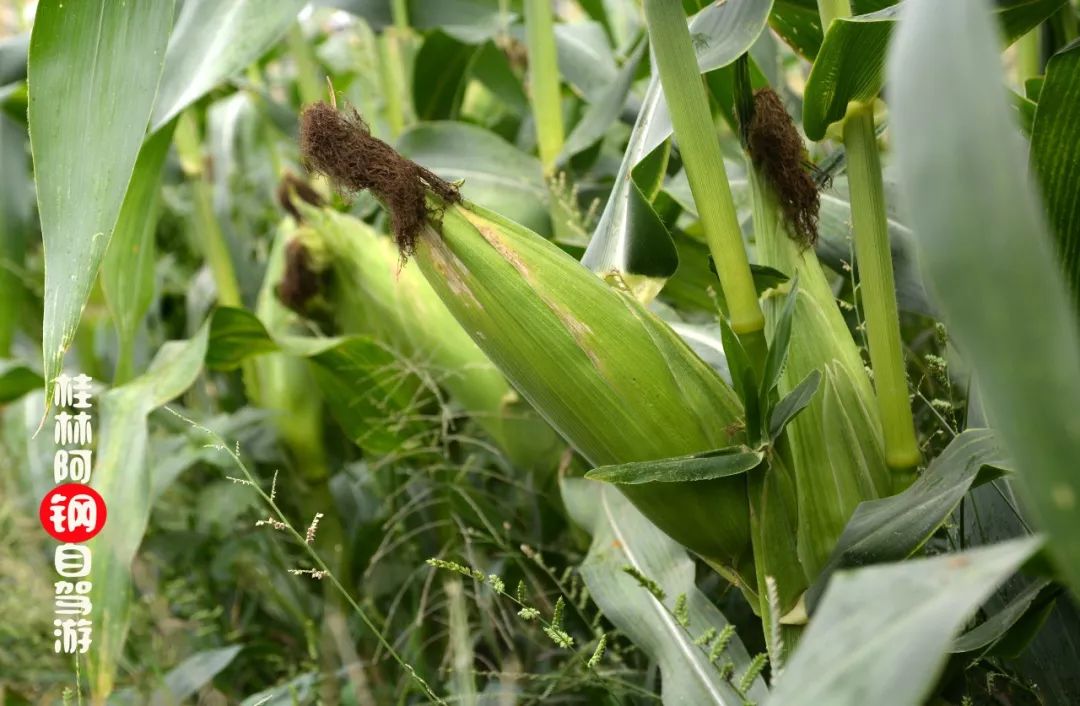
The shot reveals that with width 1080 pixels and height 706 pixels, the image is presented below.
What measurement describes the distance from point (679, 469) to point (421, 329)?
0.50 meters

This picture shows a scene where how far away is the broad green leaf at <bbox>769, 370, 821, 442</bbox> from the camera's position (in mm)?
442

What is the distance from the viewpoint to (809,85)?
0.46m

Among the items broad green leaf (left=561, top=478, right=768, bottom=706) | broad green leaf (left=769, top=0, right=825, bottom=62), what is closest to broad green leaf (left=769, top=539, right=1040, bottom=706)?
broad green leaf (left=561, top=478, right=768, bottom=706)

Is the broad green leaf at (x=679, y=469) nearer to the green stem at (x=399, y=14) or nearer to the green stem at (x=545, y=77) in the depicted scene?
the green stem at (x=545, y=77)

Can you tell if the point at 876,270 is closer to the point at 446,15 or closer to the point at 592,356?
the point at 592,356

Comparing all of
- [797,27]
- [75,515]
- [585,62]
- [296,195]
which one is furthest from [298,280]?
[797,27]

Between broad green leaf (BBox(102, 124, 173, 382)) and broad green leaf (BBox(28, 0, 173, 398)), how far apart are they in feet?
0.96

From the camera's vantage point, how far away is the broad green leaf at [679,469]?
1.45 feet

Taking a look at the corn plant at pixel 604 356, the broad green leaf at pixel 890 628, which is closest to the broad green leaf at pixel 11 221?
the corn plant at pixel 604 356

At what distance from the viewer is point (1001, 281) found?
0.21 meters

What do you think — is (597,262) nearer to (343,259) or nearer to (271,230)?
(343,259)

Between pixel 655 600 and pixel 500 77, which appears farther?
pixel 500 77

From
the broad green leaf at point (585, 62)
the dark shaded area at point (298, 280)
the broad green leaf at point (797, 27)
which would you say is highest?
the broad green leaf at point (585, 62)

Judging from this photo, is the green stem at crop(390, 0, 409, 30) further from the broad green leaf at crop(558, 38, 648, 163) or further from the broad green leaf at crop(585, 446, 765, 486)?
the broad green leaf at crop(585, 446, 765, 486)
